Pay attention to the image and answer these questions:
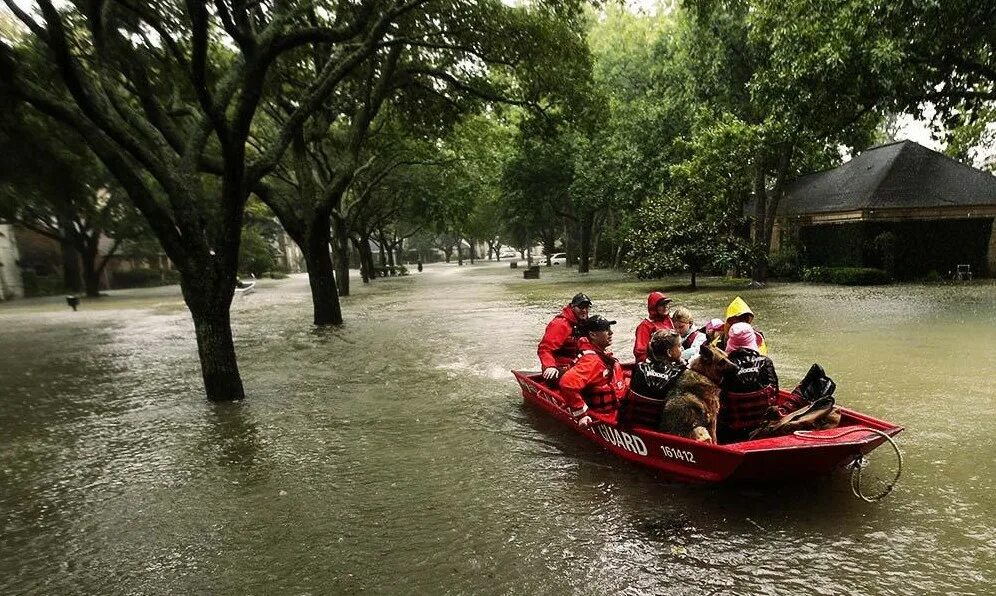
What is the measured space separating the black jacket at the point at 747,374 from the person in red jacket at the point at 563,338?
223cm

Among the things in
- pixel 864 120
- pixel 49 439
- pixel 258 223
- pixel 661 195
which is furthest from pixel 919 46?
pixel 258 223

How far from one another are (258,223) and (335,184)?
4792 cm

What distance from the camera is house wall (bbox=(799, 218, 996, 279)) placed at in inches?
878

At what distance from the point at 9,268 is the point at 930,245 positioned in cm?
4706

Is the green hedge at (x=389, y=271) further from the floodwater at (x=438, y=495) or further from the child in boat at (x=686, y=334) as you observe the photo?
the child in boat at (x=686, y=334)

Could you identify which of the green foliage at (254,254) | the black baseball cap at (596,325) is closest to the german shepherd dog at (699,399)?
the black baseball cap at (596,325)

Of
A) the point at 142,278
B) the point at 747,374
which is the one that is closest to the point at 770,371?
the point at 747,374

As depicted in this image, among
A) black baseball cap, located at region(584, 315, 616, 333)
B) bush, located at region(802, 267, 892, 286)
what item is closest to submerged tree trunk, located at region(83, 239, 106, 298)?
black baseball cap, located at region(584, 315, 616, 333)

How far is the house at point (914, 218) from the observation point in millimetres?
22328

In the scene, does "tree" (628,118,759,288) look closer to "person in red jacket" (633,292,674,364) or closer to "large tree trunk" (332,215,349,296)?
"large tree trunk" (332,215,349,296)

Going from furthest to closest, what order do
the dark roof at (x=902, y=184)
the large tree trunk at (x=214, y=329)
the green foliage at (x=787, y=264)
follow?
the green foliage at (x=787, y=264) < the dark roof at (x=902, y=184) < the large tree trunk at (x=214, y=329)

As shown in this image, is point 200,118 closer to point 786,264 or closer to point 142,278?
point 786,264

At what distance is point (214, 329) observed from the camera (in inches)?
322

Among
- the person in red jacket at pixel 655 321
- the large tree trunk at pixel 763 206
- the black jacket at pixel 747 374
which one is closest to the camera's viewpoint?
the black jacket at pixel 747 374
